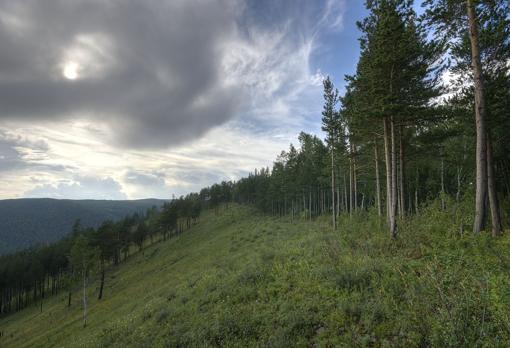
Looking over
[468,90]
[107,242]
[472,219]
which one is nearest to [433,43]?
[468,90]

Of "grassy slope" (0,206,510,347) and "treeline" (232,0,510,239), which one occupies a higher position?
"treeline" (232,0,510,239)

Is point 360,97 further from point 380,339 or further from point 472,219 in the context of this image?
point 380,339

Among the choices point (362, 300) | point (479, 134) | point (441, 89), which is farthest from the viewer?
point (441, 89)

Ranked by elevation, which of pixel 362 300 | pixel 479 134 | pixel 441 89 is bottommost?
pixel 362 300

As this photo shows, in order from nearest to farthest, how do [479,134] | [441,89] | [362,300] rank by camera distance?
[362,300]
[479,134]
[441,89]

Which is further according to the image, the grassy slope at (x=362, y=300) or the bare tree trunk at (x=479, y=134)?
the bare tree trunk at (x=479, y=134)

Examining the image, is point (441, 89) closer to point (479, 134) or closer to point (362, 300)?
point (479, 134)

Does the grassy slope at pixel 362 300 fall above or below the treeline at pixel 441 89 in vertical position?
below

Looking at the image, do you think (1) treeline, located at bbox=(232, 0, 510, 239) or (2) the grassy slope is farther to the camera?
(1) treeline, located at bbox=(232, 0, 510, 239)

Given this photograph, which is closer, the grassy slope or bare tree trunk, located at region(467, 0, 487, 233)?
the grassy slope

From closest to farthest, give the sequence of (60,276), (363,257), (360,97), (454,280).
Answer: (454,280)
(363,257)
(360,97)
(60,276)

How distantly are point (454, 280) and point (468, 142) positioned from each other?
67.0 ft

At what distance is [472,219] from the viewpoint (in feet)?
36.3

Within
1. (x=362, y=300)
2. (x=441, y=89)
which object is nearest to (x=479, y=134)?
(x=441, y=89)
